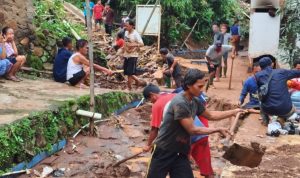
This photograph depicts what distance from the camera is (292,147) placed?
696 centimetres

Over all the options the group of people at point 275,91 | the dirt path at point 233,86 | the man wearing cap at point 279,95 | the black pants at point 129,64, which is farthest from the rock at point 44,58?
the man wearing cap at point 279,95

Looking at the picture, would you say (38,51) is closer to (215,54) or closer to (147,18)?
(215,54)

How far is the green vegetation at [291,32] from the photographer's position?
10.6m

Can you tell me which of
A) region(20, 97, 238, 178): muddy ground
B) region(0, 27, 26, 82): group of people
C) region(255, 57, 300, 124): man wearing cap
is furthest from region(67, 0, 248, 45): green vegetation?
region(255, 57, 300, 124): man wearing cap

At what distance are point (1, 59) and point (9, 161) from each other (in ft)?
13.1

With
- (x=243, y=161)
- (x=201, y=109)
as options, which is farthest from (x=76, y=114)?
(x=201, y=109)

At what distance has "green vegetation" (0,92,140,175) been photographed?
6.46m

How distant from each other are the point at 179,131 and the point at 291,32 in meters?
7.22

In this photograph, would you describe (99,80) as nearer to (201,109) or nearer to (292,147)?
(292,147)

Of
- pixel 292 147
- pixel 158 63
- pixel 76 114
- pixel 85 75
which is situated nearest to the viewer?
pixel 292 147

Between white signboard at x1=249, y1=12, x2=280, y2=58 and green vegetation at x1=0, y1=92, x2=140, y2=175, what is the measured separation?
7313 millimetres

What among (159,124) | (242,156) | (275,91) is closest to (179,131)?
(159,124)

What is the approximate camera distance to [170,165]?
489cm

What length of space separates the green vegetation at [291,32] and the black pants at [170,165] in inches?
262
